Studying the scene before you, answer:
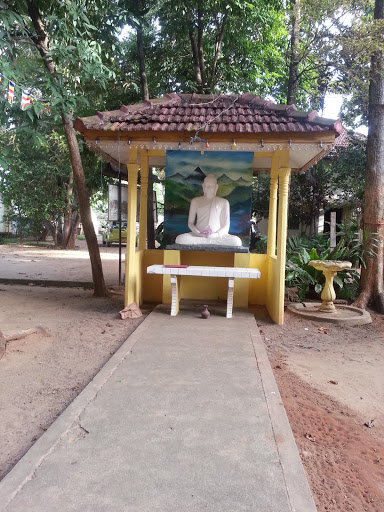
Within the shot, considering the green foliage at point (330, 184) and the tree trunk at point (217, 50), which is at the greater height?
the tree trunk at point (217, 50)

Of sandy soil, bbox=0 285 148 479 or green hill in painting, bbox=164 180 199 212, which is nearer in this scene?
sandy soil, bbox=0 285 148 479

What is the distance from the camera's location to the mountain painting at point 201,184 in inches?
307

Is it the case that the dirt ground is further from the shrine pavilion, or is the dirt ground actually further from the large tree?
the large tree

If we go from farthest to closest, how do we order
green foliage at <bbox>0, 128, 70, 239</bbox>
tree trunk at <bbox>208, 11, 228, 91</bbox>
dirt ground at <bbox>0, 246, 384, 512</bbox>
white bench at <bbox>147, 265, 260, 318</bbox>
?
green foliage at <bbox>0, 128, 70, 239</bbox>, tree trunk at <bbox>208, 11, 228, 91</bbox>, white bench at <bbox>147, 265, 260, 318</bbox>, dirt ground at <bbox>0, 246, 384, 512</bbox>

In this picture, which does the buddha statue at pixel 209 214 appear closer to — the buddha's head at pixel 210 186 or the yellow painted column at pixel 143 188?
the buddha's head at pixel 210 186

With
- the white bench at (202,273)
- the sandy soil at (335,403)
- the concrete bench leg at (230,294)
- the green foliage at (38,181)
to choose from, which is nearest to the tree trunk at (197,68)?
the white bench at (202,273)

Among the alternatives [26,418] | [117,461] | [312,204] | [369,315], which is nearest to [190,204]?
[369,315]

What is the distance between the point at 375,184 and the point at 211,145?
12.3ft

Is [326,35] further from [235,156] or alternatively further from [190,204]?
[190,204]

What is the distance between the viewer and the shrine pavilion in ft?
20.3

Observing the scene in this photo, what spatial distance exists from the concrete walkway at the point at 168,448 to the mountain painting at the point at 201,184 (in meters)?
3.83

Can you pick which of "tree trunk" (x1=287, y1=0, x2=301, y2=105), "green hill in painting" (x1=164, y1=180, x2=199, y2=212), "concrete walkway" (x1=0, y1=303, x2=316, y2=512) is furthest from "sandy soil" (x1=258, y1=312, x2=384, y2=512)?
"tree trunk" (x1=287, y1=0, x2=301, y2=105)

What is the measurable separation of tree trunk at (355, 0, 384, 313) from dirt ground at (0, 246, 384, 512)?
0.71 metres

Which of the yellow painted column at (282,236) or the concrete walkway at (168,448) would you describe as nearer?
the concrete walkway at (168,448)
